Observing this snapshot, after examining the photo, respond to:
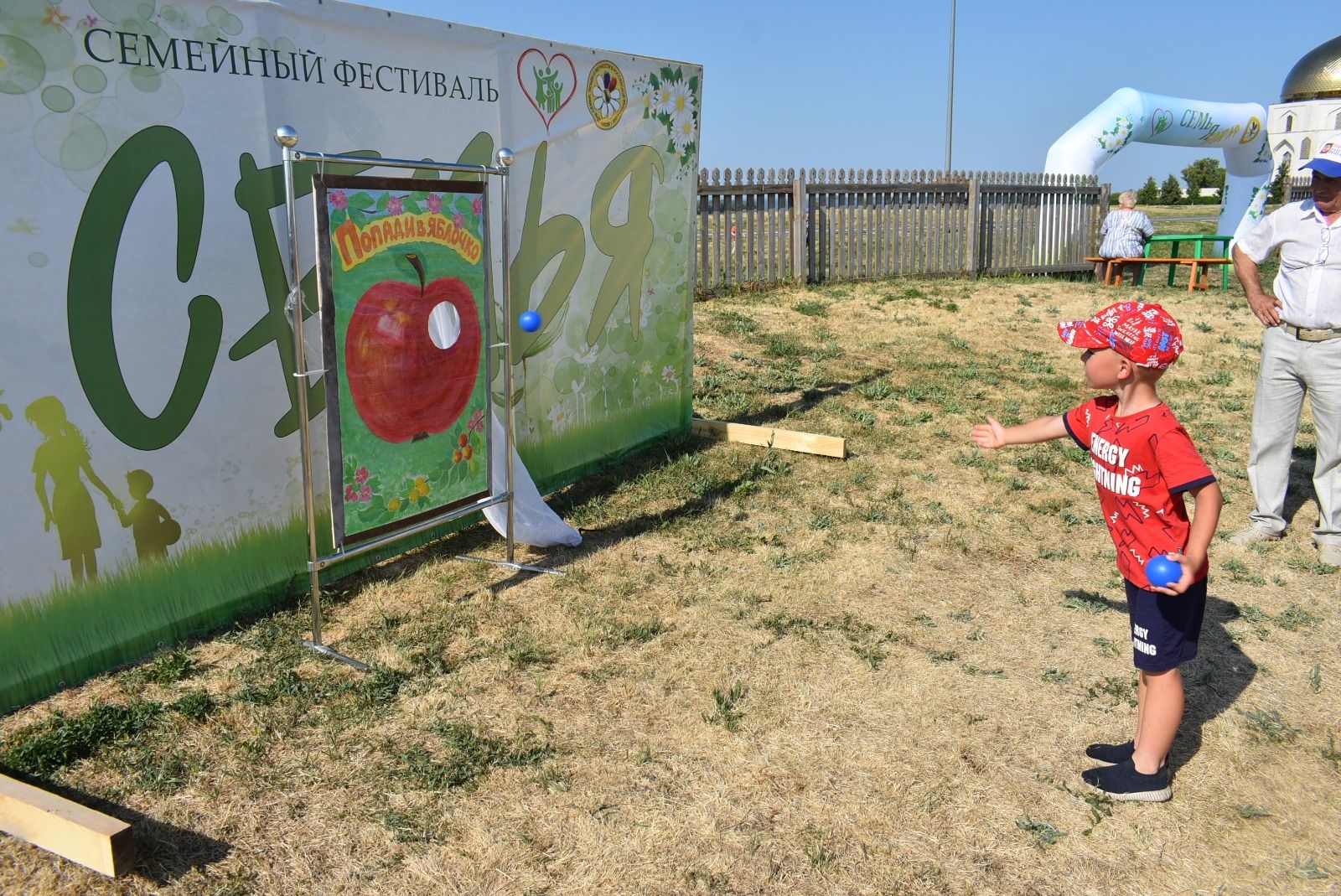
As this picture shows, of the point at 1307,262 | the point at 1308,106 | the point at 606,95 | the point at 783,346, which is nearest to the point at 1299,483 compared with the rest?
the point at 1307,262

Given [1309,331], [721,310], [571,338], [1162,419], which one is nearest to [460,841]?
[1162,419]

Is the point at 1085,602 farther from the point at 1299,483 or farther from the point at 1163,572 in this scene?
the point at 1299,483

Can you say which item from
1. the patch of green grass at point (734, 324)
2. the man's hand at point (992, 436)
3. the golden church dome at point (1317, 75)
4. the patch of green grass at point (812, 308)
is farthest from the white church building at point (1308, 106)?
the man's hand at point (992, 436)

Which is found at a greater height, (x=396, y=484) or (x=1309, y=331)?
(x=1309, y=331)

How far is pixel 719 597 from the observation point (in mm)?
5141

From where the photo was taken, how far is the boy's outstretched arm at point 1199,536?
3051mm

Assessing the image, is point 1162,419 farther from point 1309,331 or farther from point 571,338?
point 571,338

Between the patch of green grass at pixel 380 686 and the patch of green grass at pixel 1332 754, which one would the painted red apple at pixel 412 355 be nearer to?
the patch of green grass at pixel 380 686

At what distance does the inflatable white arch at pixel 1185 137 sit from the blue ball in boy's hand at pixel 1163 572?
60.4 ft

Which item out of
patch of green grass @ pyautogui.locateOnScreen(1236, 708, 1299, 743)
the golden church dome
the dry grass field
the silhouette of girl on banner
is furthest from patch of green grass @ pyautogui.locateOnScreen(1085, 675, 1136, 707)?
the golden church dome

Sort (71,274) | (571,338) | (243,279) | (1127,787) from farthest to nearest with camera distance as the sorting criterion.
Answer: (571,338) → (243,279) → (71,274) → (1127,787)

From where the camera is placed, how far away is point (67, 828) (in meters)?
2.98

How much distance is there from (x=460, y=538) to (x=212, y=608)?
1.63 meters

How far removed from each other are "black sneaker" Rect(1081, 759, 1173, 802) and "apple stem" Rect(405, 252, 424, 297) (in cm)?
349
